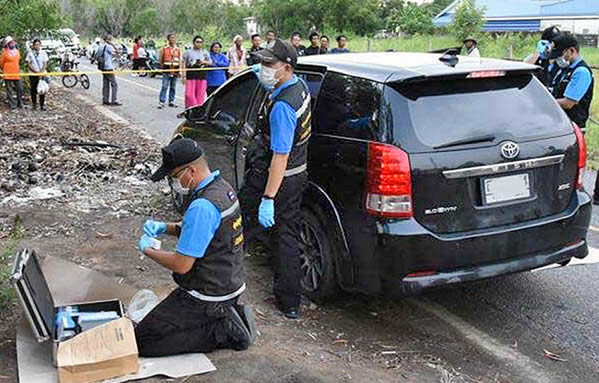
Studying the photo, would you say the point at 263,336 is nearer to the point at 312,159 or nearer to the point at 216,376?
the point at 216,376

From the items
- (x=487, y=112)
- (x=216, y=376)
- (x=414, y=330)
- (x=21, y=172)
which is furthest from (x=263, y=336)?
(x=21, y=172)

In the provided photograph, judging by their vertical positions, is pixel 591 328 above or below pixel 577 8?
below

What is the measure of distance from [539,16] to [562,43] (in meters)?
62.7

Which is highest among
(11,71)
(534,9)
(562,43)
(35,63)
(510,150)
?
(534,9)

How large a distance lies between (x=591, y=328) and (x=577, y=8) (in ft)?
229

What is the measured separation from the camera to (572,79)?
6.97 metres

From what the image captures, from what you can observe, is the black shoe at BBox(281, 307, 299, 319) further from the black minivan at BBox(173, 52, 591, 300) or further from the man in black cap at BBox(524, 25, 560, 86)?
the man in black cap at BBox(524, 25, 560, 86)

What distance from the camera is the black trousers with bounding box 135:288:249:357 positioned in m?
3.73

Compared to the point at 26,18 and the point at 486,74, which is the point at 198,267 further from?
the point at 26,18

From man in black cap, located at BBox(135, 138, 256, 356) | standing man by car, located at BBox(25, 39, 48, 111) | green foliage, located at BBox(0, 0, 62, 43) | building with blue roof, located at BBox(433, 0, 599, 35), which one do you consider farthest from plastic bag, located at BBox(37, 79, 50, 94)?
building with blue roof, located at BBox(433, 0, 599, 35)

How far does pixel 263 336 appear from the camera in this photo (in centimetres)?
422

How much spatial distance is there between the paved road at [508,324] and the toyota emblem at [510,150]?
1.19 m

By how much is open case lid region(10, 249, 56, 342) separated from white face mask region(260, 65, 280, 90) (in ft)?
6.00

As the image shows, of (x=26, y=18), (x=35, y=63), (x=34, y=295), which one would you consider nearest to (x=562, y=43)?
(x=34, y=295)
